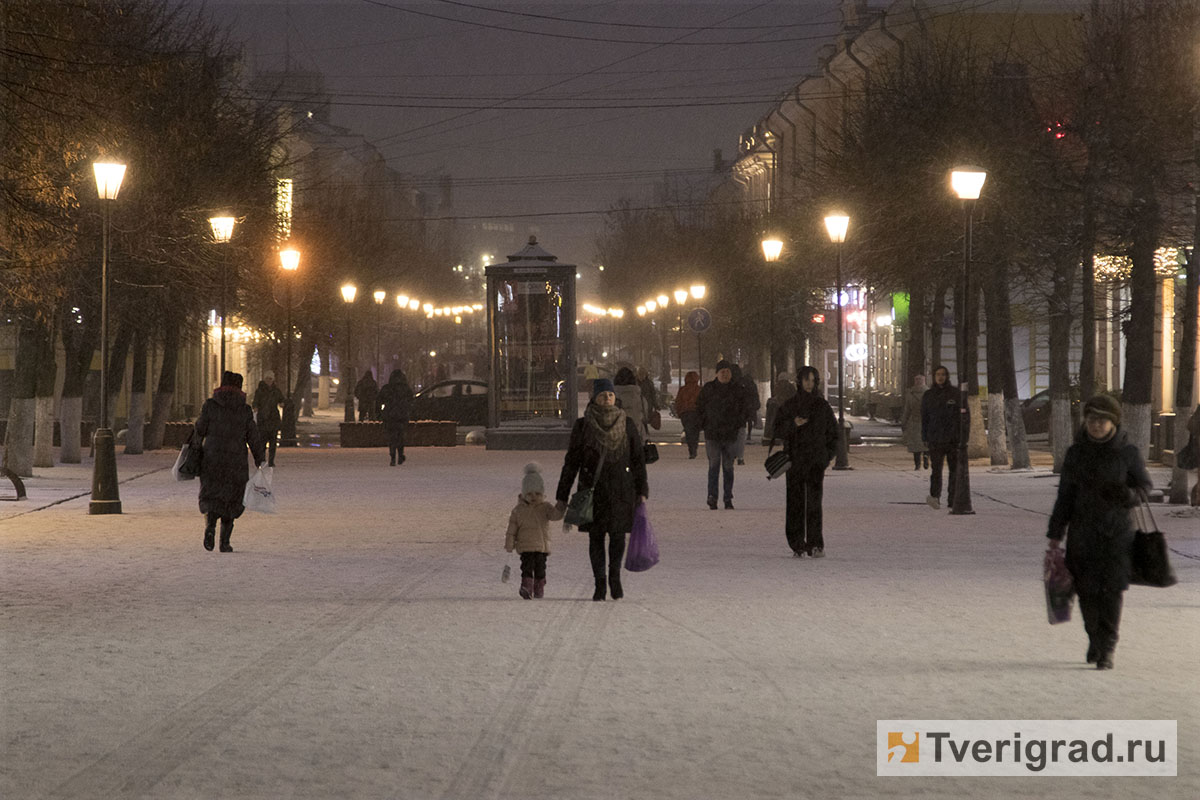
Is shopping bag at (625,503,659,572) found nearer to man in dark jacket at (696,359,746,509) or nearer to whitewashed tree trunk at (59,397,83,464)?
man in dark jacket at (696,359,746,509)

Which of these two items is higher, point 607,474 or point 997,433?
point 607,474

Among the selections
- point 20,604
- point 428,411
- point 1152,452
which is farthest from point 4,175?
point 428,411

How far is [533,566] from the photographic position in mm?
12969

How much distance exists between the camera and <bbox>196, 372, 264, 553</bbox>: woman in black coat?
55.5 feet

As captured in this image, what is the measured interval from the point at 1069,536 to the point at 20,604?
7.09 m

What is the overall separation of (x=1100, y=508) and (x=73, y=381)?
84.9ft

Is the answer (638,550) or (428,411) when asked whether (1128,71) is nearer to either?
(638,550)

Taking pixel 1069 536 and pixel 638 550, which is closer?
pixel 1069 536

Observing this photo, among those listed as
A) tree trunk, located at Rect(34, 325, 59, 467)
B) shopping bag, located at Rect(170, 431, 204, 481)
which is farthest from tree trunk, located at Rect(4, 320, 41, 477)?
shopping bag, located at Rect(170, 431, 204, 481)

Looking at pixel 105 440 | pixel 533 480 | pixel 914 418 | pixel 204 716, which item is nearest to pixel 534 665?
pixel 204 716

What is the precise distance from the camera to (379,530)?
19.1 m

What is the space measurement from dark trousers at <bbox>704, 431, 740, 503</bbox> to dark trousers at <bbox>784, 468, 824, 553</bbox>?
4.72 metres

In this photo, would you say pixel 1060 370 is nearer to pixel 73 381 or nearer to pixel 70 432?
pixel 73 381

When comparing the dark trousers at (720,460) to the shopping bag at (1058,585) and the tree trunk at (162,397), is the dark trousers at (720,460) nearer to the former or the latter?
the shopping bag at (1058,585)
